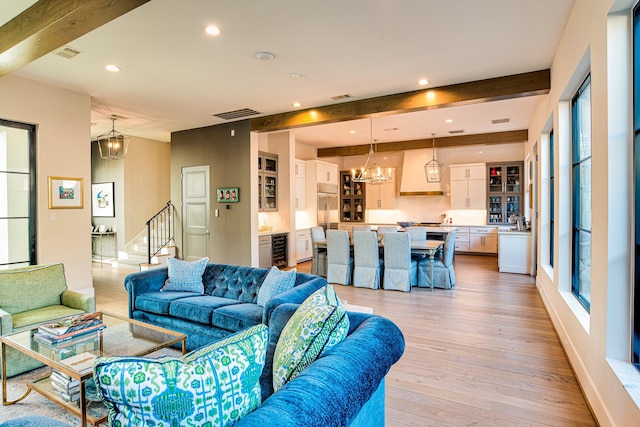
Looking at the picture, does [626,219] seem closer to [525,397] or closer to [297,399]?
[525,397]

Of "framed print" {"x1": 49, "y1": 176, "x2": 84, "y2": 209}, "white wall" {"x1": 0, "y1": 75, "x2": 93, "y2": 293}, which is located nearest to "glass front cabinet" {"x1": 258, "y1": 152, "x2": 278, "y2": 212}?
"white wall" {"x1": 0, "y1": 75, "x2": 93, "y2": 293}

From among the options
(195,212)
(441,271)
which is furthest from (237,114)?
(441,271)

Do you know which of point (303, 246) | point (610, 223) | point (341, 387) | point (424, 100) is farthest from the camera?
point (303, 246)

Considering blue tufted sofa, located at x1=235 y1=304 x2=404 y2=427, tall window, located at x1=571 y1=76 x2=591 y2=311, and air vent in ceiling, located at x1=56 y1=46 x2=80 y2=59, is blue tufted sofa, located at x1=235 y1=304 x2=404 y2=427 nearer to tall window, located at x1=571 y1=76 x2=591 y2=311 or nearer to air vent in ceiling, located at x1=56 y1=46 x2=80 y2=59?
tall window, located at x1=571 y1=76 x2=591 y2=311

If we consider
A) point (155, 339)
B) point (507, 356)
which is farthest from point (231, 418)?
point (507, 356)

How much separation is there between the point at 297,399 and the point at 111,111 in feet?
22.1

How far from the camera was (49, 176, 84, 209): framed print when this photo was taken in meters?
4.86

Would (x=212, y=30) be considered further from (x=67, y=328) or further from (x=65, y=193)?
(x=65, y=193)

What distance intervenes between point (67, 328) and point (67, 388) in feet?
2.03

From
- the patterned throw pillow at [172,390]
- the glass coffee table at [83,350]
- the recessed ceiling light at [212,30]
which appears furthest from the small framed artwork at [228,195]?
the patterned throw pillow at [172,390]

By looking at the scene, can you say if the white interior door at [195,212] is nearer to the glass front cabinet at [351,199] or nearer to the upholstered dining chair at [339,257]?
the upholstered dining chair at [339,257]

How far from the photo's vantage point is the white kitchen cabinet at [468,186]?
9.59 meters

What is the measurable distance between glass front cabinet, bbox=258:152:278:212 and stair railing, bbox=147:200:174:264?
213cm

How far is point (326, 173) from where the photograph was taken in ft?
32.3
